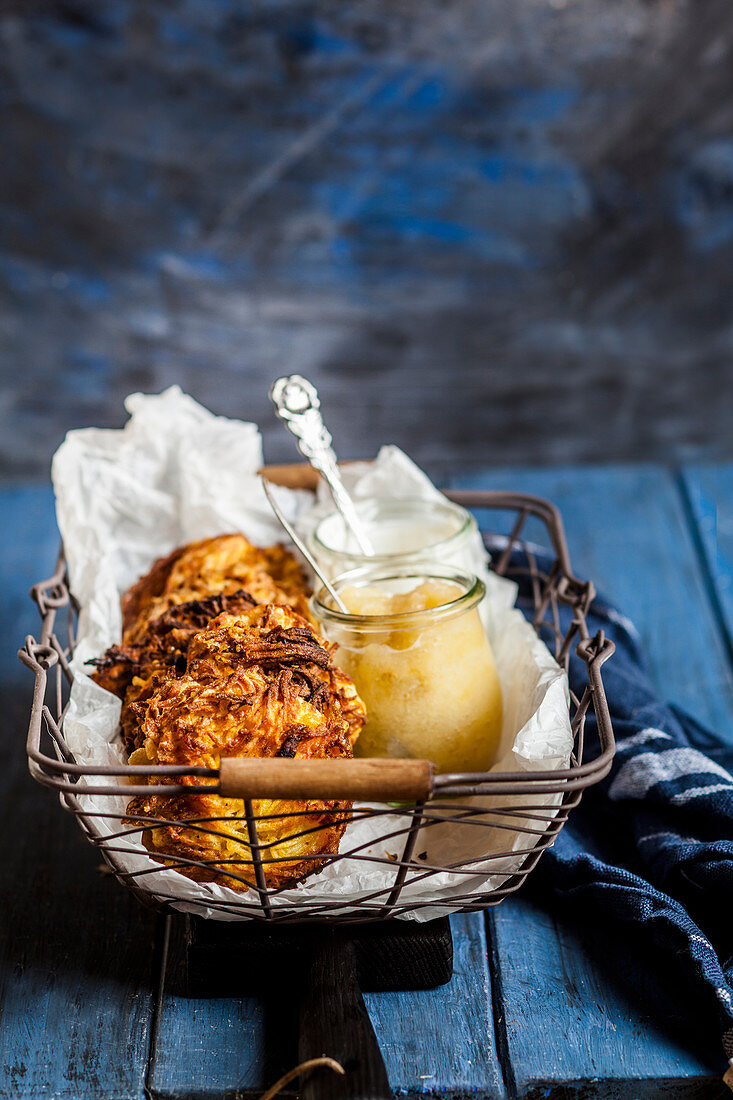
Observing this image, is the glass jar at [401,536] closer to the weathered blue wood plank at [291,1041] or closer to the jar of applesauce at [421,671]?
the jar of applesauce at [421,671]

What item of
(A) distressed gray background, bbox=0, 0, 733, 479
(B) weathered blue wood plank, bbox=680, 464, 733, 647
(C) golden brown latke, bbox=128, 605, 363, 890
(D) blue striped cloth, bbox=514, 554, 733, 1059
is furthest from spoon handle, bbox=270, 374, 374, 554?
(A) distressed gray background, bbox=0, 0, 733, 479

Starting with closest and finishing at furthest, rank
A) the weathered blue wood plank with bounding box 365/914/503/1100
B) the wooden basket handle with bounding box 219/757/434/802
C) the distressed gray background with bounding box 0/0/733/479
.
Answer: the wooden basket handle with bounding box 219/757/434/802 < the weathered blue wood plank with bounding box 365/914/503/1100 < the distressed gray background with bounding box 0/0/733/479

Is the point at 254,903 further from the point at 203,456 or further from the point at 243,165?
the point at 243,165

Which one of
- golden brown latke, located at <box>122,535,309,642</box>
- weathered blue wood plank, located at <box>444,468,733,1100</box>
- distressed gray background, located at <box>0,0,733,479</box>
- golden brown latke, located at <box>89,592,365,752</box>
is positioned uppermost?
distressed gray background, located at <box>0,0,733,479</box>

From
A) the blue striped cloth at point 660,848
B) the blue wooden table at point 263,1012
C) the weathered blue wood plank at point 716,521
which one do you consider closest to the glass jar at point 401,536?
the blue striped cloth at point 660,848

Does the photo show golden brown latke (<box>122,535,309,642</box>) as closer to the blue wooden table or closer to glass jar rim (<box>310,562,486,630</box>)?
glass jar rim (<box>310,562,486,630</box>)
